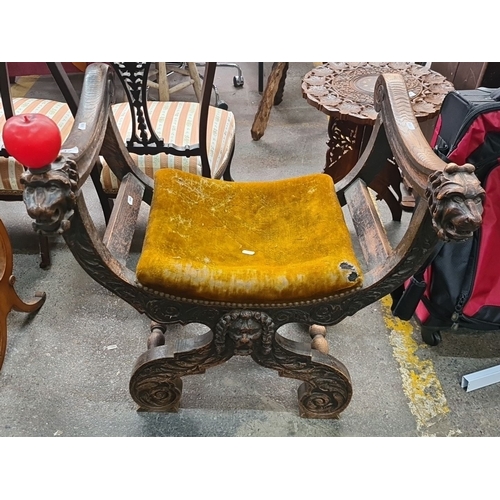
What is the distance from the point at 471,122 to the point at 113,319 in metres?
1.22

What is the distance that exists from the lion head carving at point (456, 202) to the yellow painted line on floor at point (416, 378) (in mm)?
725

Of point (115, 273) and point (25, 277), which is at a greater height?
point (115, 273)

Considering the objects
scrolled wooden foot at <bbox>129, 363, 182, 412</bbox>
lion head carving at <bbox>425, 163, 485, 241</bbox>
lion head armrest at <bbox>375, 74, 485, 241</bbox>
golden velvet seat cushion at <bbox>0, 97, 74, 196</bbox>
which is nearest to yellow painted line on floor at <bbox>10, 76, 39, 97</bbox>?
golden velvet seat cushion at <bbox>0, 97, 74, 196</bbox>

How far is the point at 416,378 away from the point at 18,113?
1.62 metres

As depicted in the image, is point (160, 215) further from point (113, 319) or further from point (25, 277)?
point (25, 277)

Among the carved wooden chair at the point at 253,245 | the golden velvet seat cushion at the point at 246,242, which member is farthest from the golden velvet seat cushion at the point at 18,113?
the golden velvet seat cushion at the point at 246,242

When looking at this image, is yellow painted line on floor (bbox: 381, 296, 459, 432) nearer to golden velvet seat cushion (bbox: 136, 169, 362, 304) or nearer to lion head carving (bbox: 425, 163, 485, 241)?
golden velvet seat cushion (bbox: 136, 169, 362, 304)

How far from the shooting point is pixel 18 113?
169 cm

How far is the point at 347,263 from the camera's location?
974 mm

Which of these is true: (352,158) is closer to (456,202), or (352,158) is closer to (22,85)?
(456,202)

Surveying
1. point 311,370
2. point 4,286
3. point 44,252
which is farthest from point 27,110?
point 311,370

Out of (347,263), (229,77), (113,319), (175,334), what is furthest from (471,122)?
(229,77)

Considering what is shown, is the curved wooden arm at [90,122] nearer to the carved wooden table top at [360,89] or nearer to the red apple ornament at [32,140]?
the red apple ornament at [32,140]

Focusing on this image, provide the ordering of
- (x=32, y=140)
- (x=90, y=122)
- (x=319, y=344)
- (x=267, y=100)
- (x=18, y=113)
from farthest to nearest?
1. (x=267, y=100)
2. (x=18, y=113)
3. (x=319, y=344)
4. (x=90, y=122)
5. (x=32, y=140)
